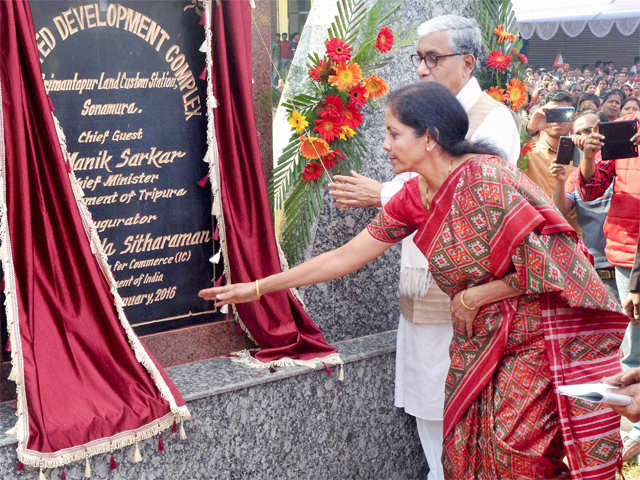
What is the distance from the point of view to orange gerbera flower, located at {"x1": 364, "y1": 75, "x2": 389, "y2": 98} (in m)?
3.59

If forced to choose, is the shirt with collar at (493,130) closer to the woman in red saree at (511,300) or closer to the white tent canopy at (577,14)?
the woman in red saree at (511,300)

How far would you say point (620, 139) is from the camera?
169 inches

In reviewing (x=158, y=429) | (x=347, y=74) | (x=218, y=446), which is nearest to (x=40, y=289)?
(x=158, y=429)

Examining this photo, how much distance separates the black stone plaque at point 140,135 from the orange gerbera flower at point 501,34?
1.76 meters

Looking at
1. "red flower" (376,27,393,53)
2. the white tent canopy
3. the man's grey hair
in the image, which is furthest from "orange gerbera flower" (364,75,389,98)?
the white tent canopy

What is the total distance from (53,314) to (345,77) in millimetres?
1598

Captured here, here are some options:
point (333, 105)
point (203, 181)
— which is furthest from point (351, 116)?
point (203, 181)

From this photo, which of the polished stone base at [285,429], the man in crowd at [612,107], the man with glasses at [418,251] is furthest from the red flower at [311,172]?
the man in crowd at [612,107]

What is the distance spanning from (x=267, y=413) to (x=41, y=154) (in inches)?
55.7

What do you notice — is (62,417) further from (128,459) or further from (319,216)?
(319,216)

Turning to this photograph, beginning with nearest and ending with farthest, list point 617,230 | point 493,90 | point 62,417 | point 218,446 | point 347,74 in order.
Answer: point 62,417 → point 218,446 → point 347,74 → point 493,90 → point 617,230

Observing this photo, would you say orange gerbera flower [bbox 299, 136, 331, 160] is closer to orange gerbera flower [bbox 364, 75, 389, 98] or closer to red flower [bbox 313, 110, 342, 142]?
red flower [bbox 313, 110, 342, 142]

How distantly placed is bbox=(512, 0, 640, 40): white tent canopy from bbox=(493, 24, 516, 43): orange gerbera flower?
12.1 m

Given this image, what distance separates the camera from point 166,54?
324 centimetres
